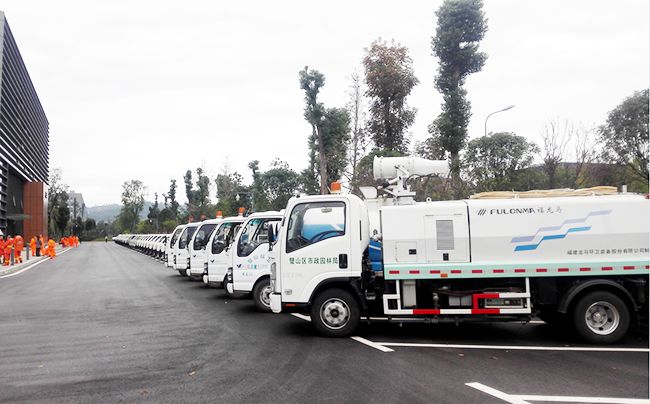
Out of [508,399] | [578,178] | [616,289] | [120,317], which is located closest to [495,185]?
[578,178]

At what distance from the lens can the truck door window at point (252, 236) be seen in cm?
1137

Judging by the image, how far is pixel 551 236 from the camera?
7.69m

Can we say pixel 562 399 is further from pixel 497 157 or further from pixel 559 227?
pixel 497 157

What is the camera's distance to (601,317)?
7645 mm

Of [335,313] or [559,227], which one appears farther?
[335,313]

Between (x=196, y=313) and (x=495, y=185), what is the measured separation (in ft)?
59.0

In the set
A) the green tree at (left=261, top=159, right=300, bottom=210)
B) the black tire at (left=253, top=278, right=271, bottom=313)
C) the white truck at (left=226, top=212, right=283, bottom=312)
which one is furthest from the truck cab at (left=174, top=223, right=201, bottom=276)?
the green tree at (left=261, top=159, right=300, bottom=210)

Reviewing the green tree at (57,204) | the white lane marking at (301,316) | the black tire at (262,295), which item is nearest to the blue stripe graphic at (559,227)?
the white lane marking at (301,316)

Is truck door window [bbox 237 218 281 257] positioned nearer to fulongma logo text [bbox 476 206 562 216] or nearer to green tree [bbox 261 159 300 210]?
fulongma logo text [bbox 476 206 562 216]

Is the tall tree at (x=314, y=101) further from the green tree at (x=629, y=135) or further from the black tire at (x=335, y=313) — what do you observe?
the black tire at (x=335, y=313)

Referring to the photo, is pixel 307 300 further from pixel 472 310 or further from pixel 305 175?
pixel 305 175

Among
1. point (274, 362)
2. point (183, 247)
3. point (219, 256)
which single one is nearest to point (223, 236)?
point (219, 256)

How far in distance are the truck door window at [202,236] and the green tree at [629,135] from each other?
23.6 m

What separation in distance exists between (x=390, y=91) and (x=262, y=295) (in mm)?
22562
